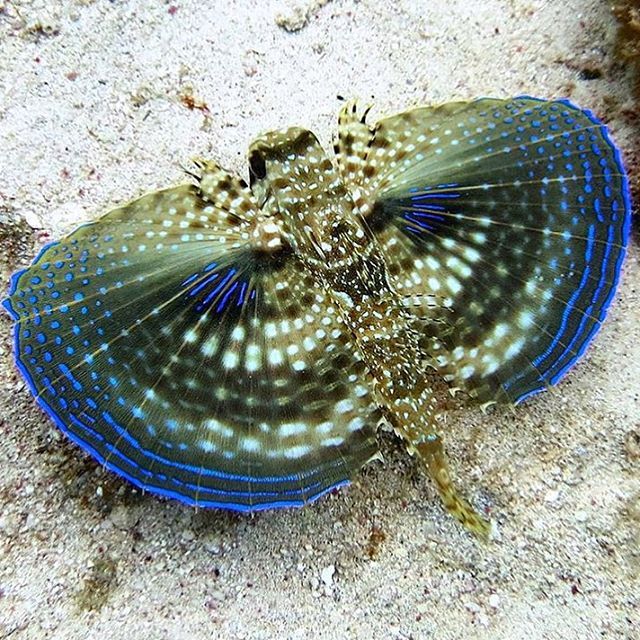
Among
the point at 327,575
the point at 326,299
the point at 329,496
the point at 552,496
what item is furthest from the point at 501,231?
the point at 327,575

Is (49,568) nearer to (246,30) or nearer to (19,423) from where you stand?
(19,423)

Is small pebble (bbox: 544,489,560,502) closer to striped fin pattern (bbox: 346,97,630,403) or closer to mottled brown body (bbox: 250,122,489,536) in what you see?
mottled brown body (bbox: 250,122,489,536)

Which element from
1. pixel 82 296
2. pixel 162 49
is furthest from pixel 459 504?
pixel 162 49

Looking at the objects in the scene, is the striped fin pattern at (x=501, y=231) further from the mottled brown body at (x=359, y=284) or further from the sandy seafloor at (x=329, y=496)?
the sandy seafloor at (x=329, y=496)

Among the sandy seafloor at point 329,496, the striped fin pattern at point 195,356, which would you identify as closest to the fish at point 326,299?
the striped fin pattern at point 195,356

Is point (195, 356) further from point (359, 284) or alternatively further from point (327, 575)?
point (327, 575)

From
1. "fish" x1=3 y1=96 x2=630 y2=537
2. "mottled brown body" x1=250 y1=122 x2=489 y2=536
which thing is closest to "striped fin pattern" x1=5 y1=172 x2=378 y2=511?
"fish" x1=3 y1=96 x2=630 y2=537
